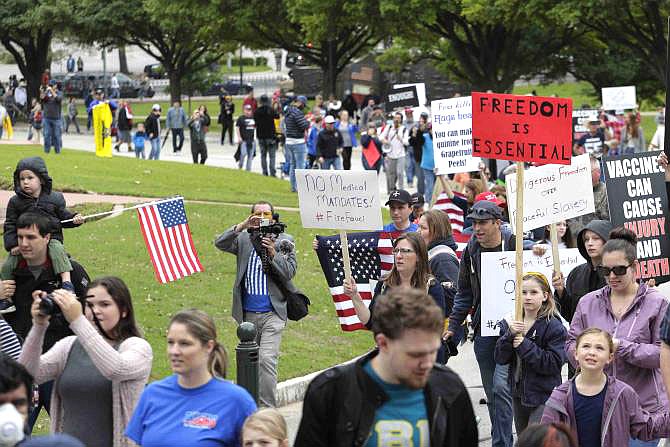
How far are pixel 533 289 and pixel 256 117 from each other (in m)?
20.1

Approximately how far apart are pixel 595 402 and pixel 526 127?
9.27 feet

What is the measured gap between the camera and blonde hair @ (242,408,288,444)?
18.6 ft

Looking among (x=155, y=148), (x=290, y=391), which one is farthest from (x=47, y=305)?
(x=155, y=148)

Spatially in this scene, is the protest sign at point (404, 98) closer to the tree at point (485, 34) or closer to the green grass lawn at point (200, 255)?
the green grass lawn at point (200, 255)

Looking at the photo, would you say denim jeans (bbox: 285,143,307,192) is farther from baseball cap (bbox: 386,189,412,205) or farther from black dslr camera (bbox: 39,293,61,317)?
black dslr camera (bbox: 39,293,61,317)

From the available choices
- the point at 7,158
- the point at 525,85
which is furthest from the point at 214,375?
the point at 525,85

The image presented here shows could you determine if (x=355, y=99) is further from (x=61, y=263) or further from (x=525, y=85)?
(x=61, y=263)

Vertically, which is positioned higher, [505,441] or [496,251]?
[496,251]

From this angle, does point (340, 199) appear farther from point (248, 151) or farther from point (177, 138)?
point (177, 138)

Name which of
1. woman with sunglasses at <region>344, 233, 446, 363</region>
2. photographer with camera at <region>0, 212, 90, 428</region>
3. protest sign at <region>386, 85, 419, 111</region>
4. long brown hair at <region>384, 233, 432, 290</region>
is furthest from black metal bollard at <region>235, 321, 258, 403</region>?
protest sign at <region>386, 85, 419, 111</region>

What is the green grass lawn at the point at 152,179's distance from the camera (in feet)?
73.8

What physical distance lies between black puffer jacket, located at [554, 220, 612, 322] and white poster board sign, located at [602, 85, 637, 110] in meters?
24.1

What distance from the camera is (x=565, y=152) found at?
9.36 m

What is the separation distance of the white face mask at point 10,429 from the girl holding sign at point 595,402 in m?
3.54
